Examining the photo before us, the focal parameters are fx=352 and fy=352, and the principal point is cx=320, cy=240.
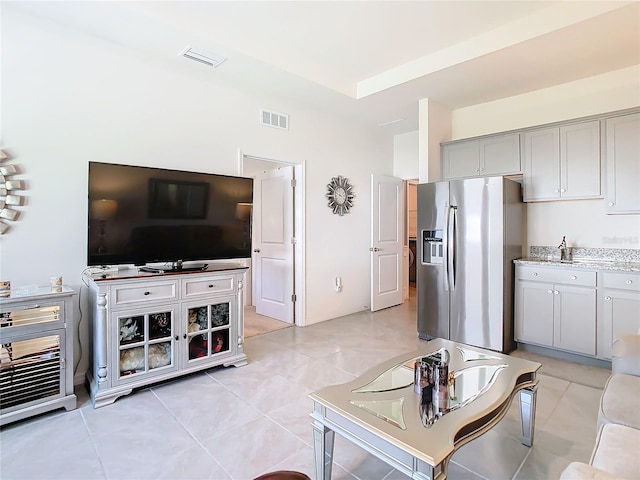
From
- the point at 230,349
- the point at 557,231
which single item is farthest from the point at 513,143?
the point at 230,349

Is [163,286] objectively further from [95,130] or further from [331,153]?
[331,153]

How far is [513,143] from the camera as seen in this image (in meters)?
3.84

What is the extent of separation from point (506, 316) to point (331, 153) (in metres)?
2.89

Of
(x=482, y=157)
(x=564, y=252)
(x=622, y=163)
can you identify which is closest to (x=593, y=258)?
(x=564, y=252)

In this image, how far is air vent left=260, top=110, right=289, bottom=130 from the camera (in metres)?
4.02

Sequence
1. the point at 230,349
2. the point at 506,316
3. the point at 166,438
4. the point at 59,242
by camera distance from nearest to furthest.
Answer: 1. the point at 166,438
2. the point at 59,242
3. the point at 230,349
4. the point at 506,316

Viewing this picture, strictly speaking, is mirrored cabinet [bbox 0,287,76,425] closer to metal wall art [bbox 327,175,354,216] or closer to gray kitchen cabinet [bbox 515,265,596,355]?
metal wall art [bbox 327,175,354,216]

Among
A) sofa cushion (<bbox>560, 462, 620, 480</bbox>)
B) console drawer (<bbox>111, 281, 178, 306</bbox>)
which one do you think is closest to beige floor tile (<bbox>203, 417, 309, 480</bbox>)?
console drawer (<bbox>111, 281, 178, 306</bbox>)

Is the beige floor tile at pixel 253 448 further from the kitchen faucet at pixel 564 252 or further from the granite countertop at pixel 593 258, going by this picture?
the kitchen faucet at pixel 564 252

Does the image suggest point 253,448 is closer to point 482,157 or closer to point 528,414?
point 528,414

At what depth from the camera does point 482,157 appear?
4.06 metres

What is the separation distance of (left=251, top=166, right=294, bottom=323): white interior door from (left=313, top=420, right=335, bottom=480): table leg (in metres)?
2.99

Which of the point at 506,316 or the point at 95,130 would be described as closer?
the point at 95,130

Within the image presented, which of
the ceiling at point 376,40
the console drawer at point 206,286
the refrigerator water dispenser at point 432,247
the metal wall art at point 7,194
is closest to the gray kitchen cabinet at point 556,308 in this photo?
the refrigerator water dispenser at point 432,247
